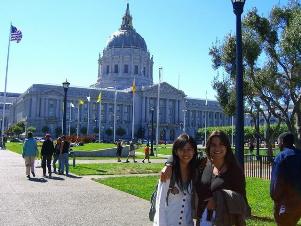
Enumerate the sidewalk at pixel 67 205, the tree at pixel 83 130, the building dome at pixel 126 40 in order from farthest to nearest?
the building dome at pixel 126 40 → the tree at pixel 83 130 → the sidewalk at pixel 67 205

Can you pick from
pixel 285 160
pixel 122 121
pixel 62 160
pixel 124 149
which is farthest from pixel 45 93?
pixel 285 160

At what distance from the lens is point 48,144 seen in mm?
20125

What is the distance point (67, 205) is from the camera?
11461mm

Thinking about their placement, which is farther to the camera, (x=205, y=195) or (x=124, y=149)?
(x=124, y=149)

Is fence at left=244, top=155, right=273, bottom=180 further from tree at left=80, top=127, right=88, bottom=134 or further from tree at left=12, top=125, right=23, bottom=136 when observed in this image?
tree at left=80, top=127, right=88, bottom=134

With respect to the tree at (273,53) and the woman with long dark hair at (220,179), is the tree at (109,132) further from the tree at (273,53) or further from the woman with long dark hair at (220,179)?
the woman with long dark hair at (220,179)

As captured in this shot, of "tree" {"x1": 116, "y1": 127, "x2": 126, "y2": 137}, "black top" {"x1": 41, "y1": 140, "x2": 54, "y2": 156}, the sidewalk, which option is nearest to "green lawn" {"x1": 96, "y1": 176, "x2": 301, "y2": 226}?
the sidewalk

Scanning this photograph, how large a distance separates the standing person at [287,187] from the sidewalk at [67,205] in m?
3.87

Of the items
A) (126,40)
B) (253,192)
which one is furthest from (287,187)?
(126,40)

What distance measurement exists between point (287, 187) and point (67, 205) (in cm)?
707

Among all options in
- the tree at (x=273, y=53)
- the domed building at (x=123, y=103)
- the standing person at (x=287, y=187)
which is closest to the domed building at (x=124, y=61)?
the domed building at (x=123, y=103)

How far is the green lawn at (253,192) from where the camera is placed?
32.3ft

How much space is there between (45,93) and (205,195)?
126 meters

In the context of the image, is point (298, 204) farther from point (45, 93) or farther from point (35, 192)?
point (45, 93)
